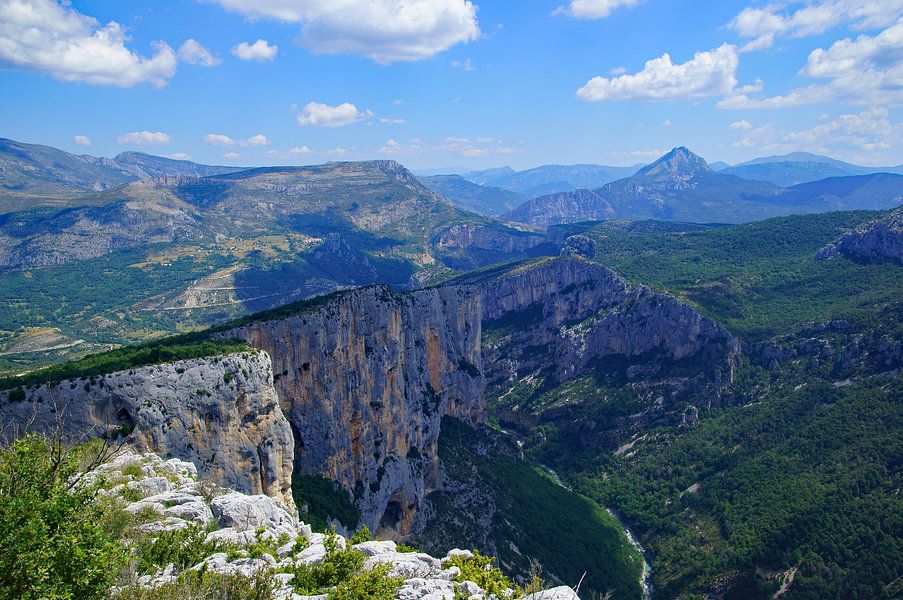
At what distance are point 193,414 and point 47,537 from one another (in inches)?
980

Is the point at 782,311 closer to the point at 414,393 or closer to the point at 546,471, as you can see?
the point at 546,471

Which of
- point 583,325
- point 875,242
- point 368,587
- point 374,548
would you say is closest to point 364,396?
point 374,548

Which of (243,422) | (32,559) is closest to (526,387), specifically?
(243,422)

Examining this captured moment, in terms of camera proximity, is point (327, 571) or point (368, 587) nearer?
point (368, 587)

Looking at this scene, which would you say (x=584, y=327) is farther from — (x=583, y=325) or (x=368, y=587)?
(x=368, y=587)

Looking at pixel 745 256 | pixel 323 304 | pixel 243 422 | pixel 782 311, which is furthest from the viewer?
pixel 745 256

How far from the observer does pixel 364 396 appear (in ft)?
214

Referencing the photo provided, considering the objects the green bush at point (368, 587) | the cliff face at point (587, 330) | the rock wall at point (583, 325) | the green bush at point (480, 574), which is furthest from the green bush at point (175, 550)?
the rock wall at point (583, 325)

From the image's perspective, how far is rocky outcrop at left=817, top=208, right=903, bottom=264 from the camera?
442 ft

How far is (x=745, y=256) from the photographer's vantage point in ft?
571

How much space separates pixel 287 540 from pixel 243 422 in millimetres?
18699

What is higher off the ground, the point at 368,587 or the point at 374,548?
the point at 368,587

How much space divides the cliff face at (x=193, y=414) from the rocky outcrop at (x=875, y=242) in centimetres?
14282

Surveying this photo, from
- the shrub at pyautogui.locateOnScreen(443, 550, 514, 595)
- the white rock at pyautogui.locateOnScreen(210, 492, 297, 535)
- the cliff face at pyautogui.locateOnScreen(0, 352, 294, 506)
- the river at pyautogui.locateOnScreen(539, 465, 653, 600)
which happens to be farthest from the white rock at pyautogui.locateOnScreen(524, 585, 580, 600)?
the river at pyautogui.locateOnScreen(539, 465, 653, 600)
